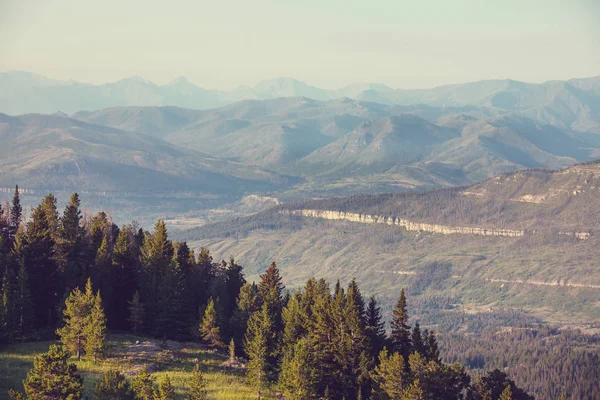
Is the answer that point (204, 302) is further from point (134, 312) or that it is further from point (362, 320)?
point (362, 320)

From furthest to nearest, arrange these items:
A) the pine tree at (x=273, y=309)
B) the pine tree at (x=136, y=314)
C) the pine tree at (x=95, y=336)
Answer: the pine tree at (x=136, y=314)
the pine tree at (x=273, y=309)
the pine tree at (x=95, y=336)

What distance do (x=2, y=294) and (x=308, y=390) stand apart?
35141 mm

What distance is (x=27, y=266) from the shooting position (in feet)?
322

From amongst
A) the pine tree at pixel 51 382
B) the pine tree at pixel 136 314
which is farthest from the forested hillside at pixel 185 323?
the pine tree at pixel 136 314

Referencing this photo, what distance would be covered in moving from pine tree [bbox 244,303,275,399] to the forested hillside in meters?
0.15

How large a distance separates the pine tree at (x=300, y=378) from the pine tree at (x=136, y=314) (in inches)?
1032

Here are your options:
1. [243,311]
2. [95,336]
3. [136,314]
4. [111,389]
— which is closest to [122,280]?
[136,314]

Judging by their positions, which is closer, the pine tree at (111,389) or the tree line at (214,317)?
the pine tree at (111,389)

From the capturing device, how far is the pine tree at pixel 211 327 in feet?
303

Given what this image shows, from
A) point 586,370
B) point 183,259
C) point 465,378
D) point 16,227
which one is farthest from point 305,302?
point 586,370

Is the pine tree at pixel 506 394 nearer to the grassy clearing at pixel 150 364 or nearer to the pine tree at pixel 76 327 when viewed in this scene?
the grassy clearing at pixel 150 364

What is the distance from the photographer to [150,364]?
3189 inches

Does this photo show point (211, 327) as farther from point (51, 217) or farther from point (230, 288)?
point (51, 217)

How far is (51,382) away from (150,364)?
22254 mm
